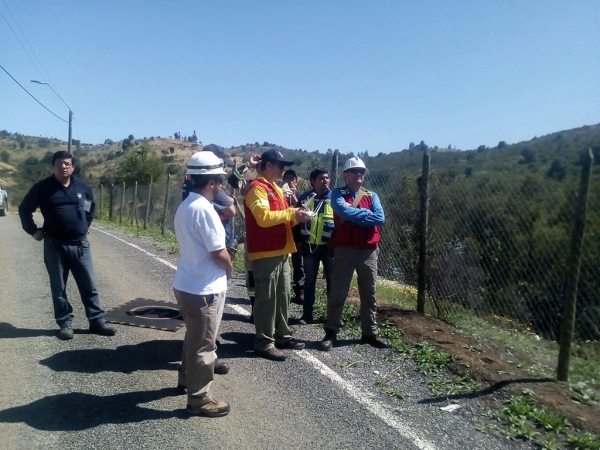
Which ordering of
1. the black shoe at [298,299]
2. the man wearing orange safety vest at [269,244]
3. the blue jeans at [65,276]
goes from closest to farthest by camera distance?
the man wearing orange safety vest at [269,244], the blue jeans at [65,276], the black shoe at [298,299]

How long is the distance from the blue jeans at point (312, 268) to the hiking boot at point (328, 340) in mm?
805

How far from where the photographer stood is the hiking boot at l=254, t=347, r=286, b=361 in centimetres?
534

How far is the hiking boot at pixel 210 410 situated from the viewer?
4059 millimetres

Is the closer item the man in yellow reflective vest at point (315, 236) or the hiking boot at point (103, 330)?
the hiking boot at point (103, 330)

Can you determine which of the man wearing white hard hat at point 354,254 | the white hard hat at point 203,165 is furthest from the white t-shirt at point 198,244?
the man wearing white hard hat at point 354,254

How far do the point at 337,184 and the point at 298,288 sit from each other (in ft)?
6.93

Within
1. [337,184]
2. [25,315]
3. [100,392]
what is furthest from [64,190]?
[337,184]

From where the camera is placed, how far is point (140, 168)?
1444 inches

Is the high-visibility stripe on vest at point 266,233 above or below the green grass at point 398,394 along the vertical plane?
above

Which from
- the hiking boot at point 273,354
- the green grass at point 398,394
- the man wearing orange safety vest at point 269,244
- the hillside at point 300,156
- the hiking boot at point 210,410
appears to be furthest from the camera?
the hillside at point 300,156

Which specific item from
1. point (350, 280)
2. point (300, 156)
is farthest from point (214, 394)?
point (300, 156)

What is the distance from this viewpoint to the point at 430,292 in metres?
7.18

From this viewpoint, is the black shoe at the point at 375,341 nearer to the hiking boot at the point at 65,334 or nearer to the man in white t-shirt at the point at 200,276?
the man in white t-shirt at the point at 200,276

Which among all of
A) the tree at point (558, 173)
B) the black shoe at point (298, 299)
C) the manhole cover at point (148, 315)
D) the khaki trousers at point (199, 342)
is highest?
the tree at point (558, 173)
